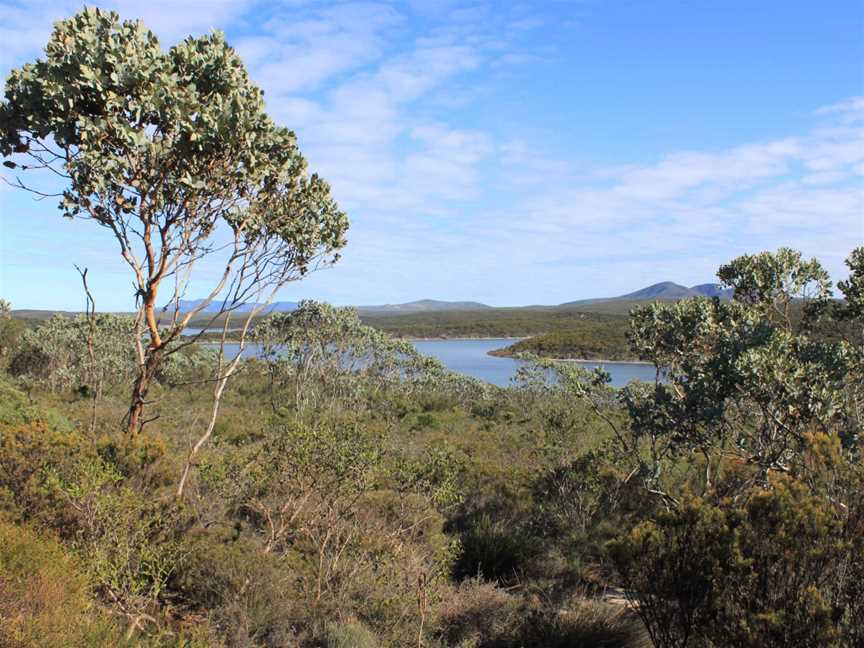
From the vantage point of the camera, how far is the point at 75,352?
3002 cm

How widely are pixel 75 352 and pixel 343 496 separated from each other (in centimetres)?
2832

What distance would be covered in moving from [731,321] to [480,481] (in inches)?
214

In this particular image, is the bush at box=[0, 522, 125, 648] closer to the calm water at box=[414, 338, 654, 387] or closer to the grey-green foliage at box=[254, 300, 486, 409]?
the grey-green foliage at box=[254, 300, 486, 409]

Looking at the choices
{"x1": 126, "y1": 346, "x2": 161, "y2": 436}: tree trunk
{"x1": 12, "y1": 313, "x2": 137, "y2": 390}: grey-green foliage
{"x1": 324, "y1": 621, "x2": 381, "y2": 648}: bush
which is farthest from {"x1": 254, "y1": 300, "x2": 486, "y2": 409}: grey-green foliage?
{"x1": 324, "y1": 621, "x2": 381, "y2": 648}: bush

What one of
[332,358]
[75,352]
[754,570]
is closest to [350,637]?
[754,570]

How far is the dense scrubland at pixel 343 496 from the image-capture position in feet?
15.7

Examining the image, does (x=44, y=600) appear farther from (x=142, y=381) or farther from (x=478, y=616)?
(x=478, y=616)

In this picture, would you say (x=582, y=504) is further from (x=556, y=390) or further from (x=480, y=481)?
(x=556, y=390)

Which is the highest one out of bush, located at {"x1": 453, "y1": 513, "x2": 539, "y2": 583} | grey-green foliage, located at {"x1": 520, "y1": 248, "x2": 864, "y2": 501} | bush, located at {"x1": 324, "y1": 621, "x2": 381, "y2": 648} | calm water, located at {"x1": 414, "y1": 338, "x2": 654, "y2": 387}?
grey-green foliage, located at {"x1": 520, "y1": 248, "x2": 864, "y2": 501}

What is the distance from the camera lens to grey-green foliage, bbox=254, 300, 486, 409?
26656 mm

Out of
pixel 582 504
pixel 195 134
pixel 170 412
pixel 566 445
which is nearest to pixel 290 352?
pixel 170 412

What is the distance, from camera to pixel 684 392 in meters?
7.48

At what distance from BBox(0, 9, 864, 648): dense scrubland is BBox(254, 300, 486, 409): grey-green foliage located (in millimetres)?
15789

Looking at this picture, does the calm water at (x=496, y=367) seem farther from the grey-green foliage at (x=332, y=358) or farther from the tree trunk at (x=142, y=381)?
the tree trunk at (x=142, y=381)
